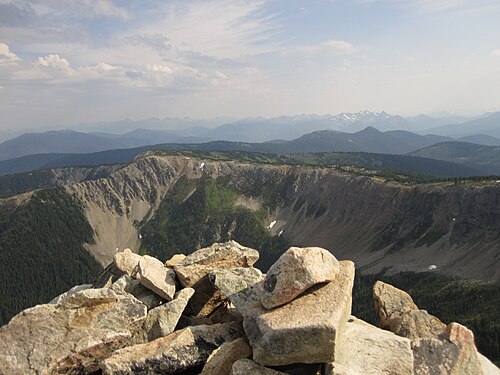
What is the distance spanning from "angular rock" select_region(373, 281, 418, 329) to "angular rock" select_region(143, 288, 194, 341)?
14.3 meters

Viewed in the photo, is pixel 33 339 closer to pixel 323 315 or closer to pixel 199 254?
pixel 199 254

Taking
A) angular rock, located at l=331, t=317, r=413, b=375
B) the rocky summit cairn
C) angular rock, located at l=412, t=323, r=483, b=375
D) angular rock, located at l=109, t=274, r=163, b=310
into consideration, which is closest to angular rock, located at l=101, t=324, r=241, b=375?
the rocky summit cairn

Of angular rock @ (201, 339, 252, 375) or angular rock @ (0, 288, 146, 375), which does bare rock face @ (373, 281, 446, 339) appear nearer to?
angular rock @ (201, 339, 252, 375)

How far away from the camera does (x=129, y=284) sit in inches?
1187

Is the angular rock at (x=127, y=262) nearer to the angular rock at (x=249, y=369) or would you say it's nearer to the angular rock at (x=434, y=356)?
the angular rock at (x=249, y=369)

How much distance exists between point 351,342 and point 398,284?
18713 cm

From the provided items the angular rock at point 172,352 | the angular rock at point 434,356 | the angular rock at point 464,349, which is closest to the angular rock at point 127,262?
the angular rock at point 172,352

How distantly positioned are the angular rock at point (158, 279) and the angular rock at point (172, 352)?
16.6 feet

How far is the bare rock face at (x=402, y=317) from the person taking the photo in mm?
24922

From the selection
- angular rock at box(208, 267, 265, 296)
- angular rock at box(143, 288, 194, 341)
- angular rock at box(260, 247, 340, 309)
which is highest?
angular rock at box(260, 247, 340, 309)

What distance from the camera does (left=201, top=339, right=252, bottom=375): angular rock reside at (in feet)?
66.0

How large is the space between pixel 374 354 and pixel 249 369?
21.7ft

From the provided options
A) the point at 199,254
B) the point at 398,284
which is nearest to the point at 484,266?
the point at 398,284

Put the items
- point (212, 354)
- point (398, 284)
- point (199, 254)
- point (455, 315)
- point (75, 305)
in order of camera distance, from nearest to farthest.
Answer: point (212, 354)
point (75, 305)
point (199, 254)
point (455, 315)
point (398, 284)
